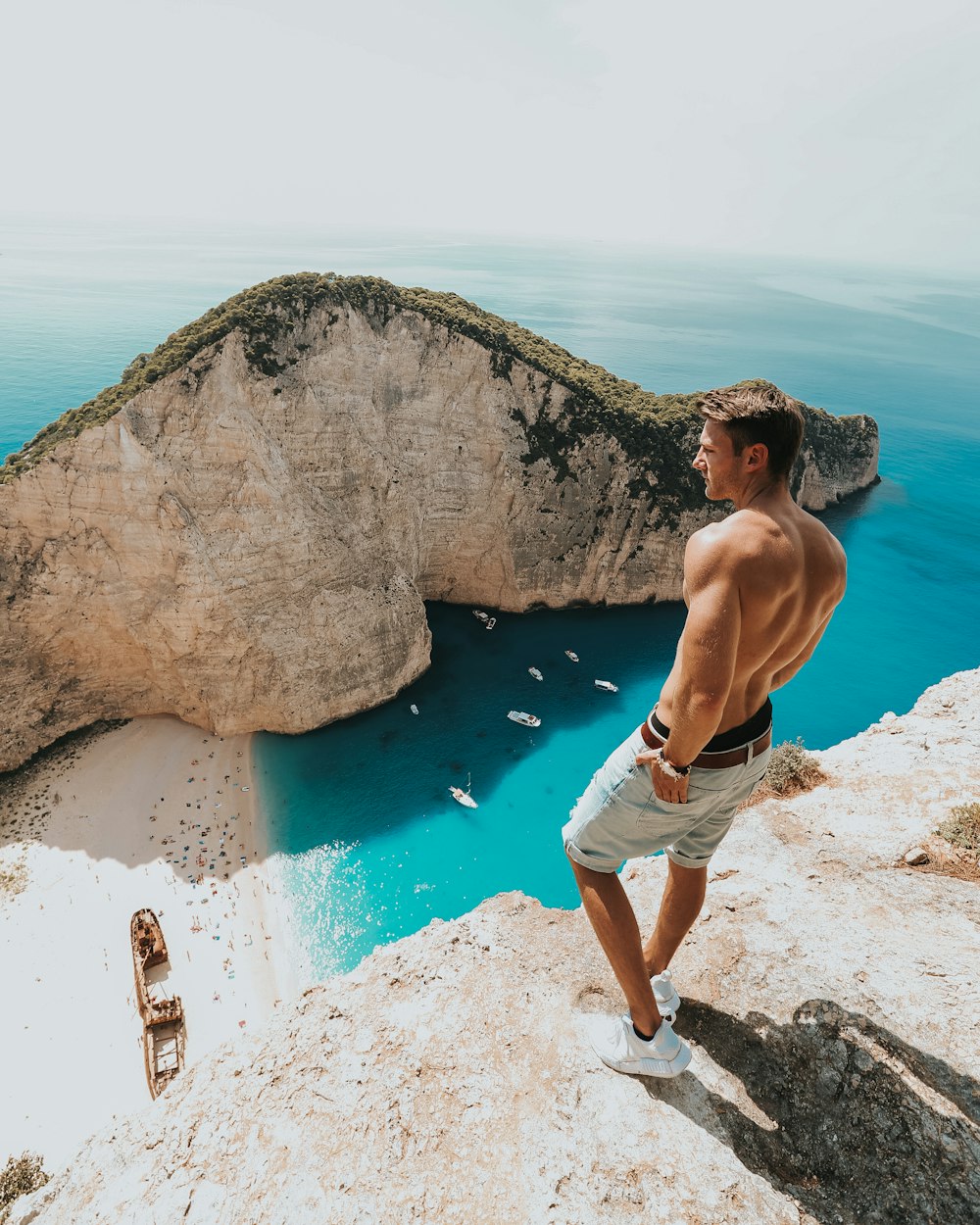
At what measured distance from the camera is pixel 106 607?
23297 mm

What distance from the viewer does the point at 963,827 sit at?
735 centimetres

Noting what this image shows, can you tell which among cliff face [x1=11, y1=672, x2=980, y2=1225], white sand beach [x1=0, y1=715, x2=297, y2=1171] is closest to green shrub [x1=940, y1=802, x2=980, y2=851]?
cliff face [x1=11, y1=672, x2=980, y2=1225]

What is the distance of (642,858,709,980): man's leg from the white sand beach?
656 inches

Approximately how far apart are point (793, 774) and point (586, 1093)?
296 inches

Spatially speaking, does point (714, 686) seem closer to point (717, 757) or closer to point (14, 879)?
point (717, 757)

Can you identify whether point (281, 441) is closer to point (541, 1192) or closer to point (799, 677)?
point (541, 1192)

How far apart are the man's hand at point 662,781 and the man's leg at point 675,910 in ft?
3.78

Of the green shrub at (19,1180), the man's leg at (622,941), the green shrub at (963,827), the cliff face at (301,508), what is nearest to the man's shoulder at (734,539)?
the man's leg at (622,941)

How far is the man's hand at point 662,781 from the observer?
11.0 feet

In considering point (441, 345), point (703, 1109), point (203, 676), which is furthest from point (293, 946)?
point (441, 345)

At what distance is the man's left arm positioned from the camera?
2949 mm

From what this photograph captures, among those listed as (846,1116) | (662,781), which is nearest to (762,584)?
(662,781)

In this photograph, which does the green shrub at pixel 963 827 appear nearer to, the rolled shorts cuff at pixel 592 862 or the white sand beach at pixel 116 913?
the rolled shorts cuff at pixel 592 862

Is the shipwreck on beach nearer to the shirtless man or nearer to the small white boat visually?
the small white boat
